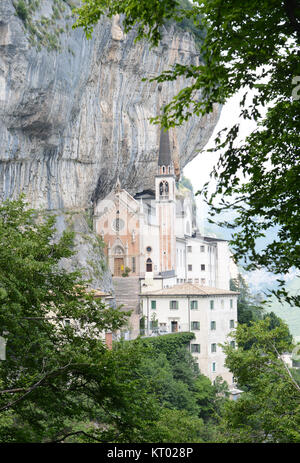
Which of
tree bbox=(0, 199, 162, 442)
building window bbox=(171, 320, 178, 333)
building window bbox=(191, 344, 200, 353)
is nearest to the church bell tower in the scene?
building window bbox=(171, 320, 178, 333)

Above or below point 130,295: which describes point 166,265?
above

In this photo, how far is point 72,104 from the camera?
46.0 meters

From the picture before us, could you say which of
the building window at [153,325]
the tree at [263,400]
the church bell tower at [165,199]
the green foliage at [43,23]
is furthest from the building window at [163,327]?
the tree at [263,400]

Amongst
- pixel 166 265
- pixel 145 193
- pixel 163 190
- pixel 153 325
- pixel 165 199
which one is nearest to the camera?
pixel 153 325

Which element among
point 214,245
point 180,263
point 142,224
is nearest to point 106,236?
point 142,224

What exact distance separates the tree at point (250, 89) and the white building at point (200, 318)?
41418 millimetres

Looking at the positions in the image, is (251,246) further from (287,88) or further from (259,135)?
(287,88)

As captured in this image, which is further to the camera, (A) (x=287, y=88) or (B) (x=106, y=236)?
(B) (x=106, y=236)

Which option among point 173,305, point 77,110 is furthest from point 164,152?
point 77,110

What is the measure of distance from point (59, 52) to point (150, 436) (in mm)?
36374

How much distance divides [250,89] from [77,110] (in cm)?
4040

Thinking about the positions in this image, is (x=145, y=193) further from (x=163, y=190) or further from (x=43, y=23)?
(x=43, y=23)

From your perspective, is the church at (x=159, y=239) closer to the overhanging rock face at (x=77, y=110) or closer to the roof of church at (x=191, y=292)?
the overhanging rock face at (x=77, y=110)
